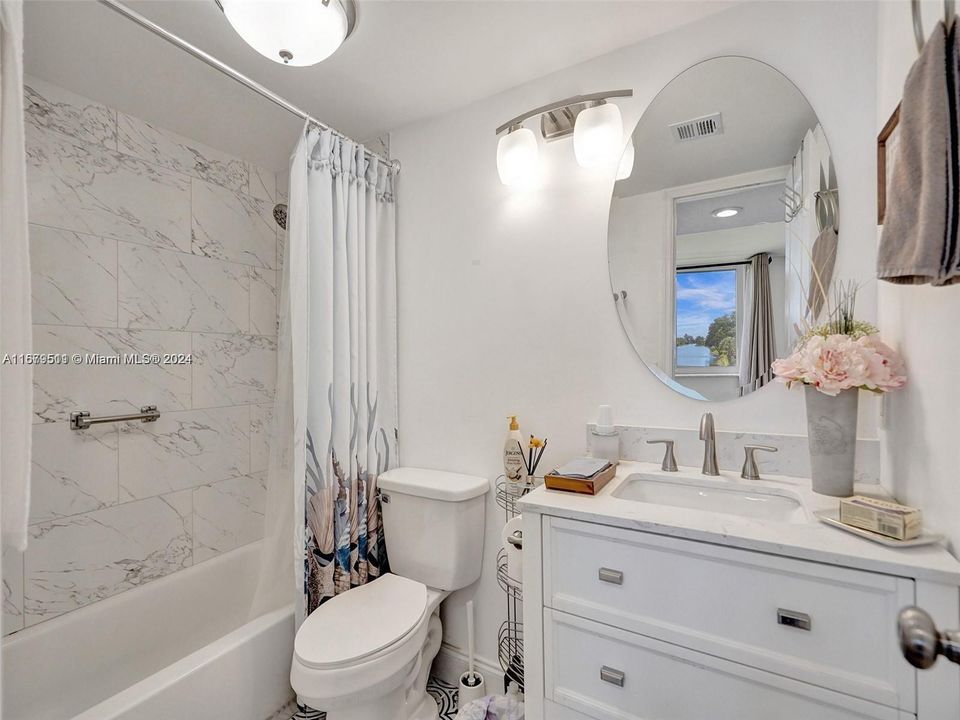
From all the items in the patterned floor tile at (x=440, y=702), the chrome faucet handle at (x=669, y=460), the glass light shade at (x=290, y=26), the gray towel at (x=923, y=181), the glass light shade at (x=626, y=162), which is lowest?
the patterned floor tile at (x=440, y=702)

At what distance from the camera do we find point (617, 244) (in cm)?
154

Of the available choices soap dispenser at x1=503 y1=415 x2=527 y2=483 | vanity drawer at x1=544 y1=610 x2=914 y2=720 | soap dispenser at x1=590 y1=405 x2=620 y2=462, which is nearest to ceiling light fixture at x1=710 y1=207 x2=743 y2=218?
soap dispenser at x1=590 y1=405 x2=620 y2=462

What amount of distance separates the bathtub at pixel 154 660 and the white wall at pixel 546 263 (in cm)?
73

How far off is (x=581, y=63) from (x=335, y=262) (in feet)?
3.90

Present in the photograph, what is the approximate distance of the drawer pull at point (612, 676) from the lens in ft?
3.49

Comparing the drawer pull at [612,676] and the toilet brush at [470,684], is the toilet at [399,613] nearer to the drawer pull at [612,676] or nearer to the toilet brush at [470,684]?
the toilet brush at [470,684]

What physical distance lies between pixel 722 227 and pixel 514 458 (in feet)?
3.45

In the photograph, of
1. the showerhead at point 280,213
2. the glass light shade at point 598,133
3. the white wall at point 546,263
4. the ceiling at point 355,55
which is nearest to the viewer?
the white wall at point 546,263

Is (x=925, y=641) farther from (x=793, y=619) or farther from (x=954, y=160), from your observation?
(x=954, y=160)

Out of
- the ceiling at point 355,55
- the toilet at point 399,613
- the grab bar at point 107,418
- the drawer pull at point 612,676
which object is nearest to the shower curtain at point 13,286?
the ceiling at point 355,55

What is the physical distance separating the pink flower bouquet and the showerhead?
2.52 meters

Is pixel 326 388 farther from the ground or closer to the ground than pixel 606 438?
farther from the ground

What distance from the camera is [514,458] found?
1.64m

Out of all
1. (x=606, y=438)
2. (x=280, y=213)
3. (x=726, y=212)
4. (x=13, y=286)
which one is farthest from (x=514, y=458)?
(x=280, y=213)
